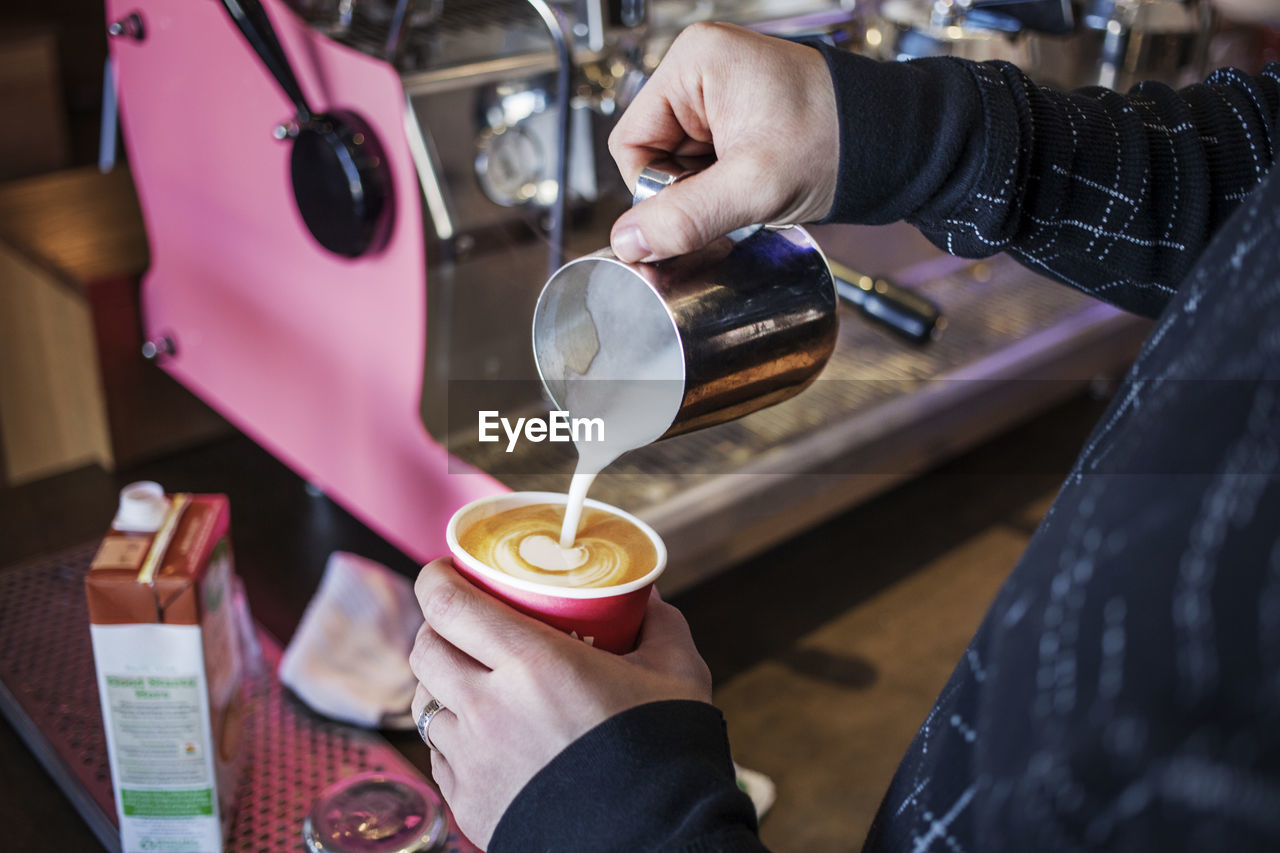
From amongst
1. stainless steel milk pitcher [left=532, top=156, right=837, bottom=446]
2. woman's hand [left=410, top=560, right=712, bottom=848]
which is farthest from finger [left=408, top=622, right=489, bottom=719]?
stainless steel milk pitcher [left=532, top=156, right=837, bottom=446]

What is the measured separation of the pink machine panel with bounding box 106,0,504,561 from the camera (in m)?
0.95

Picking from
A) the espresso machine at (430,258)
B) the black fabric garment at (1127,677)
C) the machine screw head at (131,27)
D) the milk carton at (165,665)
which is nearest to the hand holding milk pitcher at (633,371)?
the black fabric garment at (1127,677)

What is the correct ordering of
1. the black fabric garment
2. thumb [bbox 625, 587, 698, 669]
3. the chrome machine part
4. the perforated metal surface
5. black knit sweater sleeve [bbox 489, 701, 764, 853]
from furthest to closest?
the chrome machine part < the perforated metal surface < thumb [bbox 625, 587, 698, 669] < black knit sweater sleeve [bbox 489, 701, 764, 853] < the black fabric garment

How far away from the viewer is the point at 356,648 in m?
0.91

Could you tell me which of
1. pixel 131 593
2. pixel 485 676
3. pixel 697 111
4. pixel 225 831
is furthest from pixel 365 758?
pixel 697 111

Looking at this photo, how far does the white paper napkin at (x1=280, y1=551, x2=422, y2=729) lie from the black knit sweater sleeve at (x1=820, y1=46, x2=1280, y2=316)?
1.72ft

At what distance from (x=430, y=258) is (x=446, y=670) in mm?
492

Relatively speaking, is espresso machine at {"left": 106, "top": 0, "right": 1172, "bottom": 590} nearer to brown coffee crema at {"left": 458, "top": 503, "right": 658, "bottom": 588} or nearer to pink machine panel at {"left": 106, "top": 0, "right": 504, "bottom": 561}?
pink machine panel at {"left": 106, "top": 0, "right": 504, "bottom": 561}

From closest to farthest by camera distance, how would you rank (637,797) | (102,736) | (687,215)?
(637,797)
(687,215)
(102,736)

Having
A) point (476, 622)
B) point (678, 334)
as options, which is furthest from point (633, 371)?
point (476, 622)
